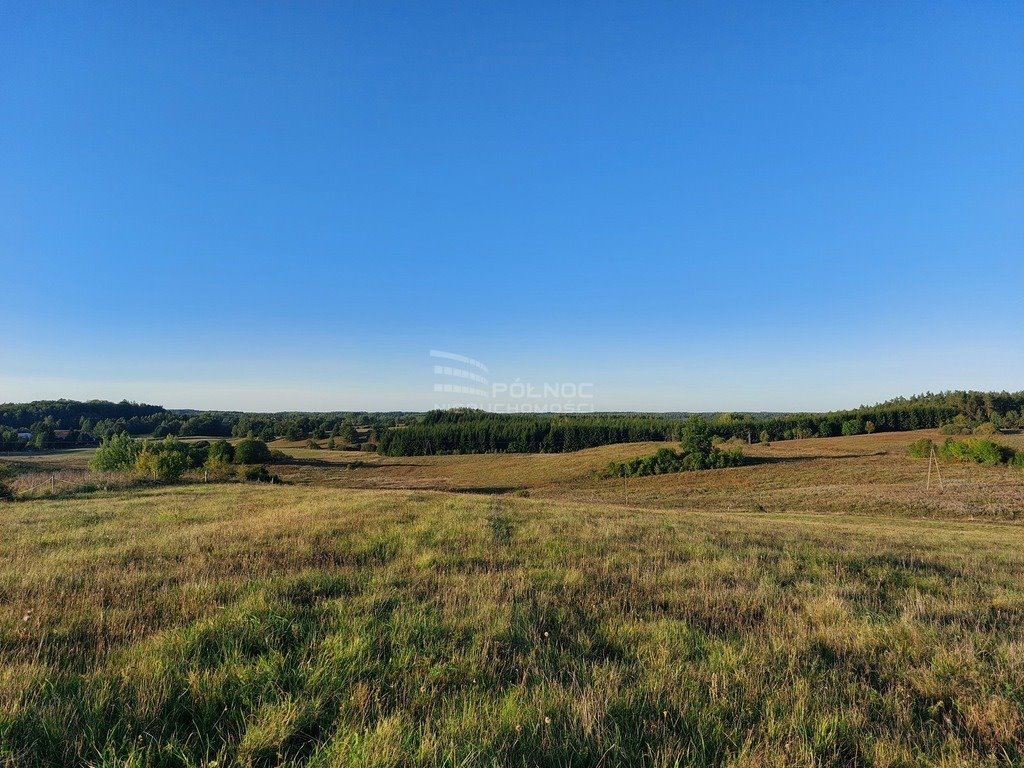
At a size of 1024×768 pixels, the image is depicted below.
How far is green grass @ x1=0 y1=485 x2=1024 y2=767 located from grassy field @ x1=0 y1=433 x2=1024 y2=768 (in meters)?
0.02

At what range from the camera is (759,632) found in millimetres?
4551

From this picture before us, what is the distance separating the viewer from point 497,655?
3.93 meters

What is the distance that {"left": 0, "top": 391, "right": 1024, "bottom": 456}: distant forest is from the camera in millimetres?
105000

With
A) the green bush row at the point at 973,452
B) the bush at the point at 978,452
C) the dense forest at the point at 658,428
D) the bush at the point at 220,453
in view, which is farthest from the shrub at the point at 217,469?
the bush at the point at 978,452

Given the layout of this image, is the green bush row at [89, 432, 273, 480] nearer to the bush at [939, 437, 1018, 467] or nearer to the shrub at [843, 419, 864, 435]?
the bush at [939, 437, 1018, 467]

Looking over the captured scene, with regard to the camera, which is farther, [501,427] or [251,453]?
[501,427]

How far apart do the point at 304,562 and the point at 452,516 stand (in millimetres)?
5458

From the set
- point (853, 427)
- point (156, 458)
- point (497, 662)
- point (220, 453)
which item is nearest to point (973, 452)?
point (853, 427)

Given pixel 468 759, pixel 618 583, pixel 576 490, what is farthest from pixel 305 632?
pixel 576 490

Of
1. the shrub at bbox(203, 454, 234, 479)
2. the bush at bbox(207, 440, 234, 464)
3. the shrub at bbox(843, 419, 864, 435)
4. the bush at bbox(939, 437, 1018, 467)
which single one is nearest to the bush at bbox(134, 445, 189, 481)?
the shrub at bbox(203, 454, 234, 479)

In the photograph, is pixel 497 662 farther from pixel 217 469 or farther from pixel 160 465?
pixel 217 469

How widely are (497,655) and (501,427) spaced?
123 m

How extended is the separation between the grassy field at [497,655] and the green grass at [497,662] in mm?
22

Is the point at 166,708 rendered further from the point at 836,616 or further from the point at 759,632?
the point at 836,616
